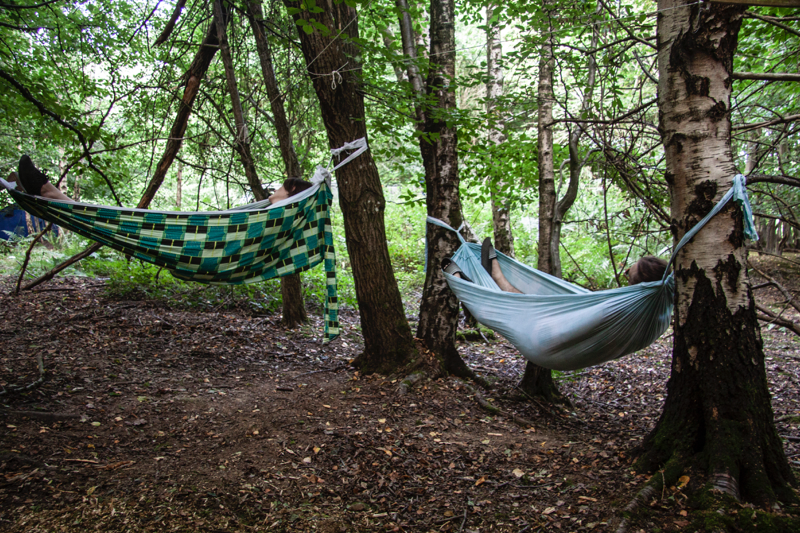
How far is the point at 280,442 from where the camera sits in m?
1.85

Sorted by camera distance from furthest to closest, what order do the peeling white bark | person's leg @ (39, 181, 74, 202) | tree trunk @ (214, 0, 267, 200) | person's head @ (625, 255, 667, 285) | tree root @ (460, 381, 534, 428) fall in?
tree trunk @ (214, 0, 267, 200), tree root @ (460, 381, 534, 428), person's leg @ (39, 181, 74, 202), person's head @ (625, 255, 667, 285), the peeling white bark

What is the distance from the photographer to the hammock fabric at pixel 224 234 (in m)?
2.14

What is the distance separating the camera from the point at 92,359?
102 inches

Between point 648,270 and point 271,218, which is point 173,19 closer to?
point 271,218

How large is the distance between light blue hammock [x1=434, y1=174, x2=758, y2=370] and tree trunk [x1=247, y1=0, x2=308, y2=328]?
1.76 meters

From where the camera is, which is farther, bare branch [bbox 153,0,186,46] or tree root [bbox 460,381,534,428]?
bare branch [bbox 153,0,186,46]

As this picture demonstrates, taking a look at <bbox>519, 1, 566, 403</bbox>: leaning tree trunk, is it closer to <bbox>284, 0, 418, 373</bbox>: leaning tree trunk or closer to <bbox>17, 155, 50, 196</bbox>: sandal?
<bbox>284, 0, 418, 373</bbox>: leaning tree trunk

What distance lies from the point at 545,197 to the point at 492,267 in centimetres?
50

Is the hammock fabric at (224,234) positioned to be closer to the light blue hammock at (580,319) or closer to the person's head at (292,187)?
the person's head at (292,187)

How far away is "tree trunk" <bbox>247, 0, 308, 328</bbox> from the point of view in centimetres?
304

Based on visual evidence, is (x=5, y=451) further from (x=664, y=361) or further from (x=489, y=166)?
(x=664, y=361)

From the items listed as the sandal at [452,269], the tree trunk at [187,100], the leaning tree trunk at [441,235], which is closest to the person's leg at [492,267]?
the sandal at [452,269]

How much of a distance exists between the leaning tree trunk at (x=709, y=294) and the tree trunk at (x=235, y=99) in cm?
250

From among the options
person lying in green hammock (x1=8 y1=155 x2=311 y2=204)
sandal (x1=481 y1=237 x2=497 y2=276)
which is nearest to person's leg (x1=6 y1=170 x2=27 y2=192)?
person lying in green hammock (x1=8 y1=155 x2=311 y2=204)
